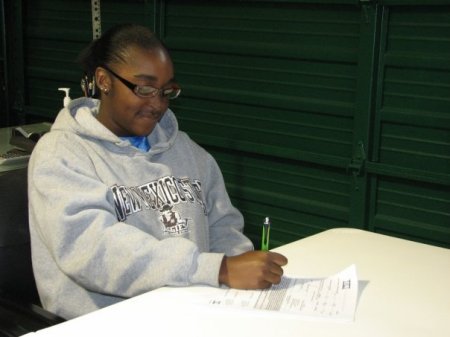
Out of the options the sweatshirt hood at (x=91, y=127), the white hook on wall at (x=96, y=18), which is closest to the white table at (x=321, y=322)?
the sweatshirt hood at (x=91, y=127)

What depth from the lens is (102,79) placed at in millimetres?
1899

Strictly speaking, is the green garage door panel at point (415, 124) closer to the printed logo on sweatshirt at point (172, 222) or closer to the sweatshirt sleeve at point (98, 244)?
the printed logo on sweatshirt at point (172, 222)

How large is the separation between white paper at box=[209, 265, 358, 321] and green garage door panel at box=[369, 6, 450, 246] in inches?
55.2

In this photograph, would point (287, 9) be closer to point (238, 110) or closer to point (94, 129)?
point (238, 110)

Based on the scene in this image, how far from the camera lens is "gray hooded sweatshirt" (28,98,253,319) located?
155 cm

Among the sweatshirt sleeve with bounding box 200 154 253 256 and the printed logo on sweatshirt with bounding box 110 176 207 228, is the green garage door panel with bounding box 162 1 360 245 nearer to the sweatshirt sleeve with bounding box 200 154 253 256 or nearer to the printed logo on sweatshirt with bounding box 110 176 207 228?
the sweatshirt sleeve with bounding box 200 154 253 256

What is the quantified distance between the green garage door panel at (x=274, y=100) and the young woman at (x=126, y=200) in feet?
3.79

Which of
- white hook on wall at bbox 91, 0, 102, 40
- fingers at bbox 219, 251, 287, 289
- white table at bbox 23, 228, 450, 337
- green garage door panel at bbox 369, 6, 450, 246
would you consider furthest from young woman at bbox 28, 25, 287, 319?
white hook on wall at bbox 91, 0, 102, 40

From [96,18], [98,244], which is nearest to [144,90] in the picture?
[98,244]

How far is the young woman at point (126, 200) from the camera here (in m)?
1.54

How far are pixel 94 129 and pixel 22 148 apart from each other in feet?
3.46

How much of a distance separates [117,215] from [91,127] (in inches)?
9.4

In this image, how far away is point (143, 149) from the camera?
1993 millimetres

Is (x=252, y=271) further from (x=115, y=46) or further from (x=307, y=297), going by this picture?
(x=115, y=46)
